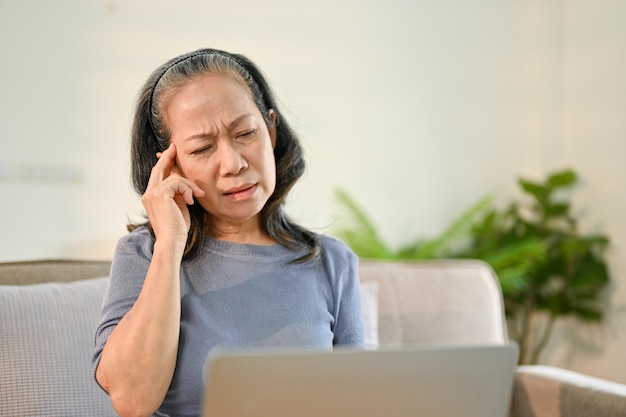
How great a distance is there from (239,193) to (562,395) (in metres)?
0.90

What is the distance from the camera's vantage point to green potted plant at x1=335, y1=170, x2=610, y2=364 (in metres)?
3.86

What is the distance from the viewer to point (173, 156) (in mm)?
1512

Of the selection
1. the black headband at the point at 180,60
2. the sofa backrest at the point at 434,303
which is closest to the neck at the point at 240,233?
the black headband at the point at 180,60

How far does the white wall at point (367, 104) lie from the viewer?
3.22 meters

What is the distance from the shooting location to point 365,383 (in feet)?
3.14

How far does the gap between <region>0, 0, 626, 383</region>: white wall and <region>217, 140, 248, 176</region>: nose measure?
1945mm

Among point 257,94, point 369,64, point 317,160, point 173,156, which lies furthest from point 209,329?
point 369,64

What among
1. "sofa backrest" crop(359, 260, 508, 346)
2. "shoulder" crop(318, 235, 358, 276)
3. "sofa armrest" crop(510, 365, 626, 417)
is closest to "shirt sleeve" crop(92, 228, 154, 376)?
"shoulder" crop(318, 235, 358, 276)

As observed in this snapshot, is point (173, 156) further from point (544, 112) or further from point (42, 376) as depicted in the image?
point (544, 112)

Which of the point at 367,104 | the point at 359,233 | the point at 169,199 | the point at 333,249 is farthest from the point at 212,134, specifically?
the point at 367,104

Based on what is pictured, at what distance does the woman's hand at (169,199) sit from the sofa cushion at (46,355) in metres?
0.37

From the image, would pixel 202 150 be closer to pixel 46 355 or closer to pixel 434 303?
pixel 46 355

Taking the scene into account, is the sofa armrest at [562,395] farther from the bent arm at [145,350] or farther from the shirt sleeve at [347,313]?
the bent arm at [145,350]

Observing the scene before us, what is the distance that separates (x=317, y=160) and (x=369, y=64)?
21.7 inches
